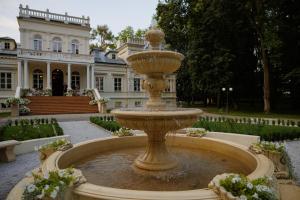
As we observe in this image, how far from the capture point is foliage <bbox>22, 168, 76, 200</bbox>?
3088 mm

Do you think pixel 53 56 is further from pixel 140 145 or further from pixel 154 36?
pixel 154 36

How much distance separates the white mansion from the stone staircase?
2938 mm

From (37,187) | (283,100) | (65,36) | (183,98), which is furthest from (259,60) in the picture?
(37,187)

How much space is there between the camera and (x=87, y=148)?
6.98 meters

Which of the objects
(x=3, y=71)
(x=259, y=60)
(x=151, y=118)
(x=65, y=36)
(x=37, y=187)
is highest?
(x=65, y=36)

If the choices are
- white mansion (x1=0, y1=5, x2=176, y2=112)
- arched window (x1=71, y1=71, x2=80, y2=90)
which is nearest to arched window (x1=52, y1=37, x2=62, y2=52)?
white mansion (x1=0, y1=5, x2=176, y2=112)

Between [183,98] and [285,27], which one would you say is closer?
[285,27]

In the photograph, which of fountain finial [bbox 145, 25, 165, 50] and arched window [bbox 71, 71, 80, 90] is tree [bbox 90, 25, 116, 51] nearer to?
arched window [bbox 71, 71, 80, 90]

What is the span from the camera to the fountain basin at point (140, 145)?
3.16 m

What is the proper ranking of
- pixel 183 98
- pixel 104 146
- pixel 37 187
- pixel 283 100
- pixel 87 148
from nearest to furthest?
pixel 37 187
pixel 87 148
pixel 104 146
pixel 283 100
pixel 183 98

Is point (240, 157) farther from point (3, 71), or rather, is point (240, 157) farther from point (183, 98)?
point (183, 98)

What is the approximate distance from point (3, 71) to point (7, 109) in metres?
5.59

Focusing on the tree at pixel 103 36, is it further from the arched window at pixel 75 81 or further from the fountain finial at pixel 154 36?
the fountain finial at pixel 154 36

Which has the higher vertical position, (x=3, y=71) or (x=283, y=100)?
(x=3, y=71)
